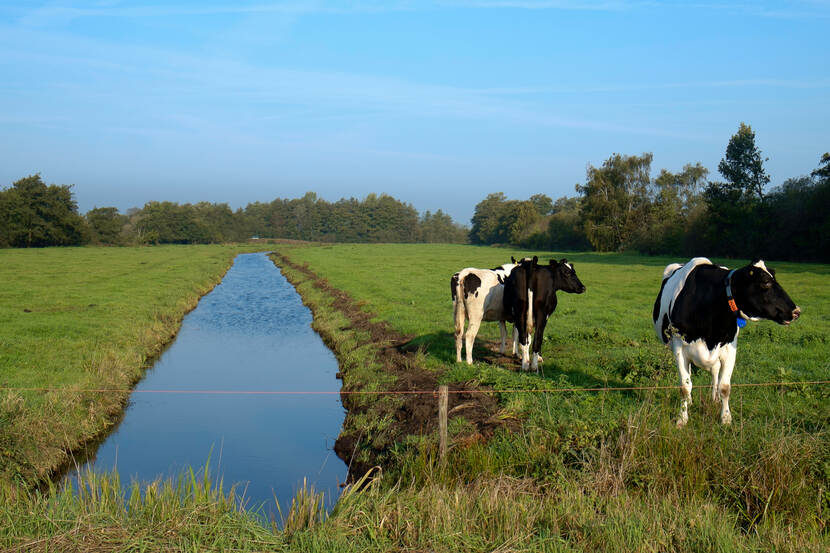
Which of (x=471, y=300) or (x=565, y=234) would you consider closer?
(x=471, y=300)

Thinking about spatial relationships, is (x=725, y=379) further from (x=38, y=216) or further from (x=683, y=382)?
(x=38, y=216)

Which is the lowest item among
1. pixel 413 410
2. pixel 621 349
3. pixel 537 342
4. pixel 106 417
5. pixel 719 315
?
pixel 106 417

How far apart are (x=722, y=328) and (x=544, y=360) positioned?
14.7ft

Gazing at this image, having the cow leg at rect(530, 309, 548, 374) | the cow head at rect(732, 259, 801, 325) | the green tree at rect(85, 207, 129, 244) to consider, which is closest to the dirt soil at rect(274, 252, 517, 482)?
the cow leg at rect(530, 309, 548, 374)

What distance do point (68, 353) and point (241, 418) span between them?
477cm

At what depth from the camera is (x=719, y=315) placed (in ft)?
25.5

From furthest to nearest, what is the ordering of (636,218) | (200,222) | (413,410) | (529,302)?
(200,222)
(636,218)
(529,302)
(413,410)

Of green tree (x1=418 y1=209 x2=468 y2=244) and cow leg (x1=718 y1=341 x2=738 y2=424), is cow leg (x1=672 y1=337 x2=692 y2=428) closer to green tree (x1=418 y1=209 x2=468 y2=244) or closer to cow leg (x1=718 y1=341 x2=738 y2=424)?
cow leg (x1=718 y1=341 x2=738 y2=424)

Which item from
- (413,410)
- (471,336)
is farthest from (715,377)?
(471,336)

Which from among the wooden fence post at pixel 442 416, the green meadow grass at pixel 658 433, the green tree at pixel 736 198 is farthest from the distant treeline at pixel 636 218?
the wooden fence post at pixel 442 416

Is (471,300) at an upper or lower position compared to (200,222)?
lower

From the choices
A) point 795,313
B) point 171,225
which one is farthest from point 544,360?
point 171,225

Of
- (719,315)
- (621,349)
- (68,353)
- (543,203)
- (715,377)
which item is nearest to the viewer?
(719,315)

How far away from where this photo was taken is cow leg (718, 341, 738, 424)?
758 centimetres
